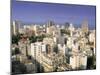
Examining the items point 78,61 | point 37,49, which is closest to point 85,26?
point 78,61

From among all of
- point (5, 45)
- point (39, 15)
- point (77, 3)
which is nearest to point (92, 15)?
point (77, 3)

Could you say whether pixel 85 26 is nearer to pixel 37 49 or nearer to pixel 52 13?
pixel 52 13

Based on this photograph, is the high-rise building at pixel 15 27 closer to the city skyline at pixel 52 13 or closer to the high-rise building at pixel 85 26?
the city skyline at pixel 52 13

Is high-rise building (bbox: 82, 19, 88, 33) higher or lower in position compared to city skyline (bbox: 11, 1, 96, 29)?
lower

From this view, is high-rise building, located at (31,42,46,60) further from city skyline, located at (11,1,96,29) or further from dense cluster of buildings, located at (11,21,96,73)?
city skyline, located at (11,1,96,29)

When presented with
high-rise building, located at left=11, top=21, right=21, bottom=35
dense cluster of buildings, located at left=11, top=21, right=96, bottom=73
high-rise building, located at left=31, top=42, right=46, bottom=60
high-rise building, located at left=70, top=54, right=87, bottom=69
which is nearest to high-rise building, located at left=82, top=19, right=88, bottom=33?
dense cluster of buildings, located at left=11, top=21, right=96, bottom=73

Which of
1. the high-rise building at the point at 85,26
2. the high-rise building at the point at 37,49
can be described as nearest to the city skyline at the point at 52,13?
the high-rise building at the point at 85,26
